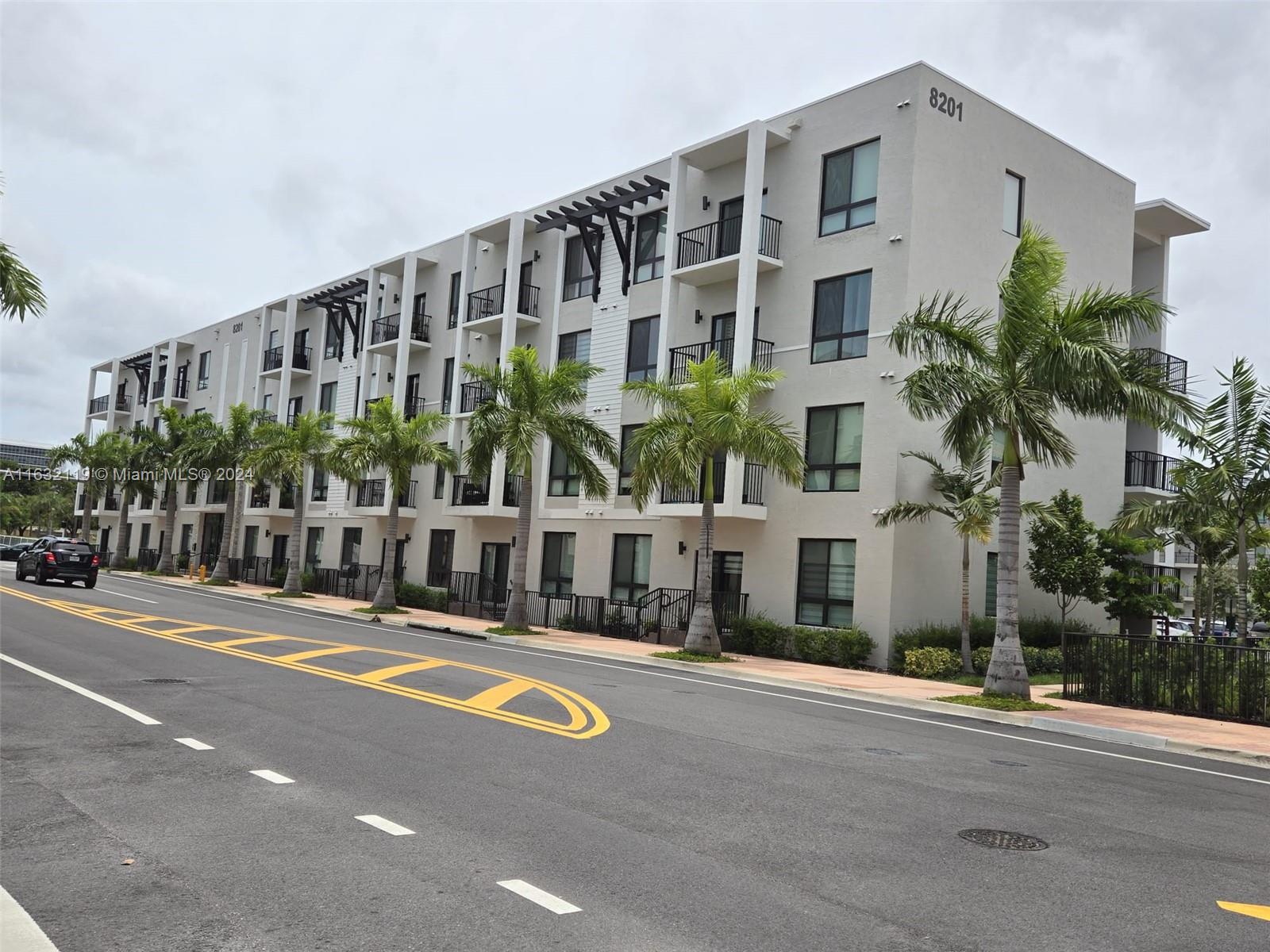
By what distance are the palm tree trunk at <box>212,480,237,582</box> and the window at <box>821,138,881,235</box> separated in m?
31.0

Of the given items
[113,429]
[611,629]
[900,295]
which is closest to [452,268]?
[611,629]

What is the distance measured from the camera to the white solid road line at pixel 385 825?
6.90m

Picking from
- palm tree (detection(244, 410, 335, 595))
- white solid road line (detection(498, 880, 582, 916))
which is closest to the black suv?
palm tree (detection(244, 410, 335, 595))

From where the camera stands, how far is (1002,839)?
24.4 ft

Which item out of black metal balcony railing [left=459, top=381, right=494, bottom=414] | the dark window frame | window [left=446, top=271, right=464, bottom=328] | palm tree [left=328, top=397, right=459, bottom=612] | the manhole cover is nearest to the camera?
the manhole cover

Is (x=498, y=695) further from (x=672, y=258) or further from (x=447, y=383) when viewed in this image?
(x=447, y=383)

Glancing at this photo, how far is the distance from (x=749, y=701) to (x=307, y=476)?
120 feet

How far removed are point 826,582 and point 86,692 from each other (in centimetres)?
1628

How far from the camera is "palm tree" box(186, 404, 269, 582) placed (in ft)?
151

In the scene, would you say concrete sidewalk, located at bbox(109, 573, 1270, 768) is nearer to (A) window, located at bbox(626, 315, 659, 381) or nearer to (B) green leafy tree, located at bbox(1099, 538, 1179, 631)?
(B) green leafy tree, located at bbox(1099, 538, 1179, 631)

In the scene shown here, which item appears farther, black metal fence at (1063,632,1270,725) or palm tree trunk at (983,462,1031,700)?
palm tree trunk at (983,462,1031,700)

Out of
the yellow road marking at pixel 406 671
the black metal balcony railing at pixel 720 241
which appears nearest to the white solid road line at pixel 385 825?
the yellow road marking at pixel 406 671

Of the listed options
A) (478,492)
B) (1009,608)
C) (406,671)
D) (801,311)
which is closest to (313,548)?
(478,492)

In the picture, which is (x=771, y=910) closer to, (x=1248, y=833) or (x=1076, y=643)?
(x=1248, y=833)
